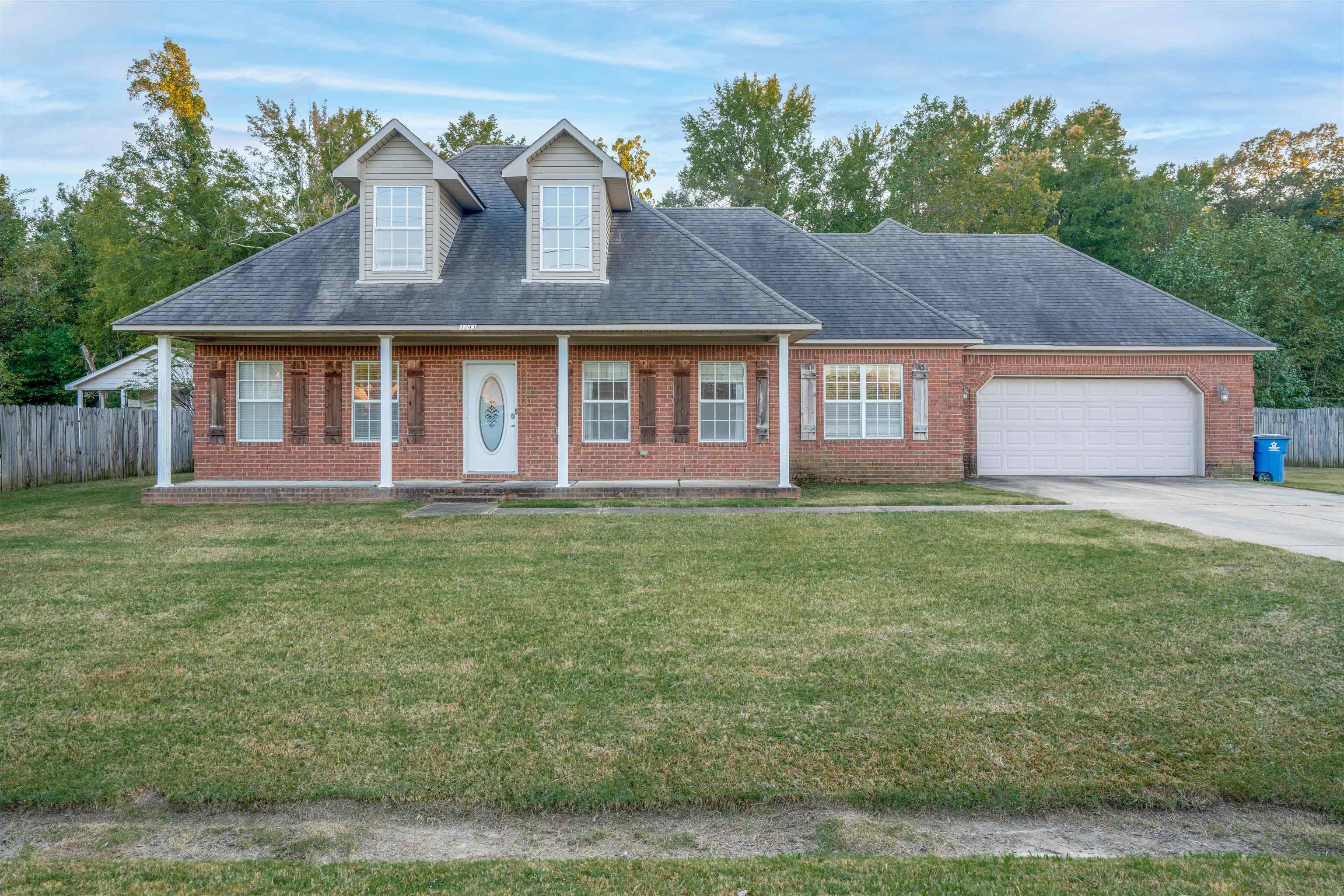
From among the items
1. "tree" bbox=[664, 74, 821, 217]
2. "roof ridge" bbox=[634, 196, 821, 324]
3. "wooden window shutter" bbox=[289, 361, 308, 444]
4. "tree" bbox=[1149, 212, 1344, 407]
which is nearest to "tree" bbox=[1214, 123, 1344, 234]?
"tree" bbox=[1149, 212, 1344, 407]

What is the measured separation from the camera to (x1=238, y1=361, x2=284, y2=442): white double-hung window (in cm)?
1456

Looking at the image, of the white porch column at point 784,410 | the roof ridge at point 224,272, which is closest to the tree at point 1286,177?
the white porch column at point 784,410

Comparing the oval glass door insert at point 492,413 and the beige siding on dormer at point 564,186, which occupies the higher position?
the beige siding on dormer at point 564,186

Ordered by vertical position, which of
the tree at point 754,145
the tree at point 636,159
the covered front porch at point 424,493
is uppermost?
the tree at point 754,145

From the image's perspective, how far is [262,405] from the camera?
14.6m

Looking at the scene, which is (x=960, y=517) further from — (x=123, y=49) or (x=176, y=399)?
(x=123, y=49)

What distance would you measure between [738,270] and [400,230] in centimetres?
644

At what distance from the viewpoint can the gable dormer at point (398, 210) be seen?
14.2m

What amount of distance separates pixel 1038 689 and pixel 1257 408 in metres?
23.5

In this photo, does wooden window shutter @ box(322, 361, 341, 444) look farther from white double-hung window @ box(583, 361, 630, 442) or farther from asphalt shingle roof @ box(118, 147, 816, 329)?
white double-hung window @ box(583, 361, 630, 442)

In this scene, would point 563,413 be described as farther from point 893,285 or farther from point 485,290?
point 893,285

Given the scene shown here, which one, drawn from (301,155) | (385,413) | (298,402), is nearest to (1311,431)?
(385,413)

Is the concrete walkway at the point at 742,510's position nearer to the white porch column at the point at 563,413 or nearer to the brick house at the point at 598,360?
the white porch column at the point at 563,413

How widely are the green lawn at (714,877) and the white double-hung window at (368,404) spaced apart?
1242cm
